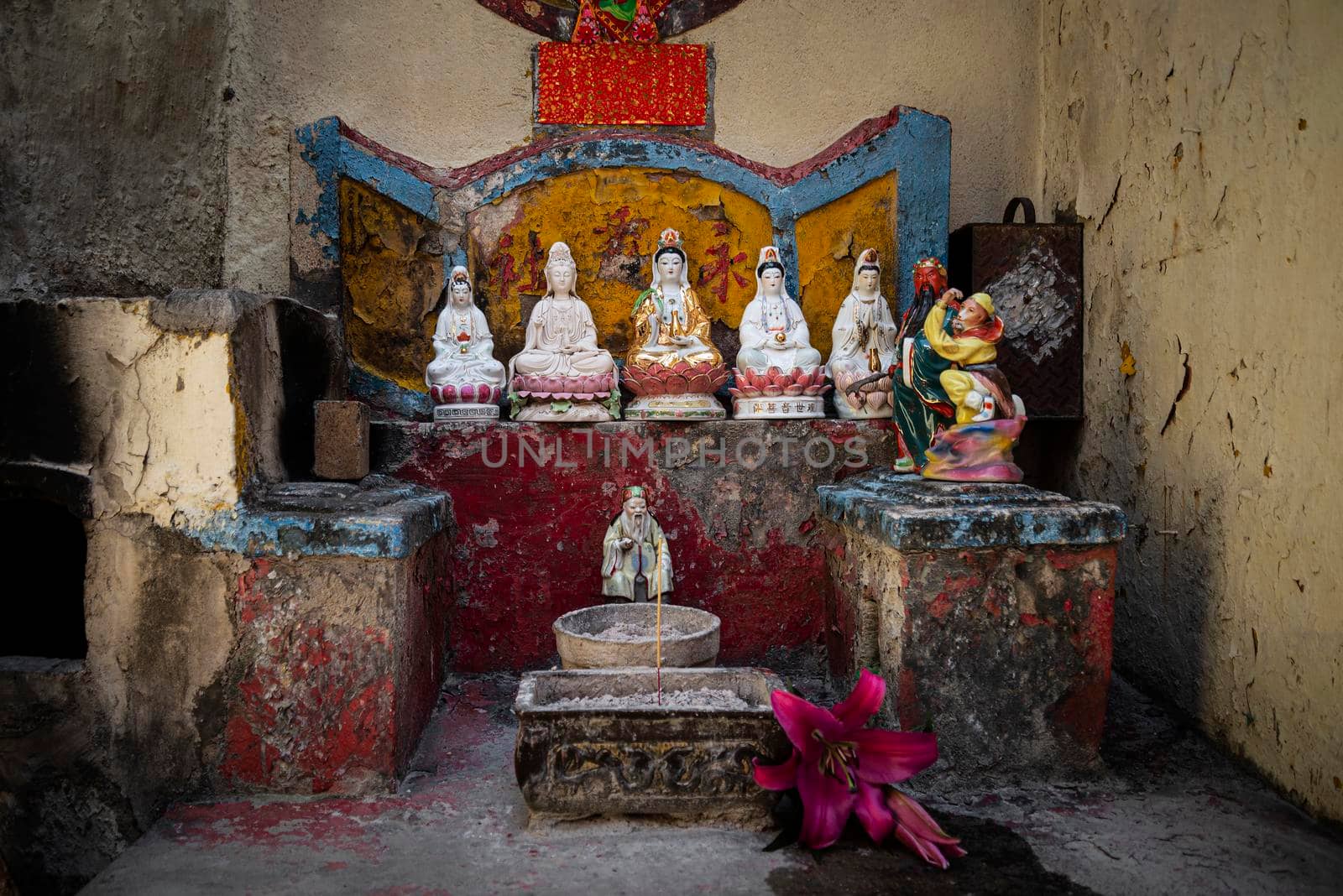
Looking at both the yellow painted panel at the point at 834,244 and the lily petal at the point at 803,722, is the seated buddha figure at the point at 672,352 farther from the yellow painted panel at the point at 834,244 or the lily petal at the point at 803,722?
the lily petal at the point at 803,722

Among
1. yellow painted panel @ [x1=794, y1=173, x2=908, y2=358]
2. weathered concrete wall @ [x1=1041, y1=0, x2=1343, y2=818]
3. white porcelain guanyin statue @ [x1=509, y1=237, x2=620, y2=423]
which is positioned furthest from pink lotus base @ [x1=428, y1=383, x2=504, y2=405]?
weathered concrete wall @ [x1=1041, y1=0, x2=1343, y2=818]

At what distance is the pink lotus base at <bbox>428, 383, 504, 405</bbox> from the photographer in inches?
173

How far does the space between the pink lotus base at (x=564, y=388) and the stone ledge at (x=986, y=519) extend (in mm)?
1366

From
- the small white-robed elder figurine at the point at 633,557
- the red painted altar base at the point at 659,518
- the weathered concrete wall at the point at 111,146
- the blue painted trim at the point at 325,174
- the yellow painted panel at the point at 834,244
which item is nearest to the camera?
the small white-robed elder figurine at the point at 633,557

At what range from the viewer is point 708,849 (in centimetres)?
277

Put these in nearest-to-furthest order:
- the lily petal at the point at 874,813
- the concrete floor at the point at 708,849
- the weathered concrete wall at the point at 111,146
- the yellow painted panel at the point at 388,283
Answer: the concrete floor at the point at 708,849
the lily petal at the point at 874,813
the weathered concrete wall at the point at 111,146
the yellow painted panel at the point at 388,283

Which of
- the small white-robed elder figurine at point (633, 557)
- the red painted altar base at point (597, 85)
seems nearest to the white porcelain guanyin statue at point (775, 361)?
the small white-robed elder figurine at point (633, 557)

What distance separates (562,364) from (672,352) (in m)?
0.51

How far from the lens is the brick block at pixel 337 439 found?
11.8 feet

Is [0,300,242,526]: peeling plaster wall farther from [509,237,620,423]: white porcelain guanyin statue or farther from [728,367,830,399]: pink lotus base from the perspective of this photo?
[728,367,830,399]: pink lotus base

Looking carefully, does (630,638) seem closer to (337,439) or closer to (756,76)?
(337,439)

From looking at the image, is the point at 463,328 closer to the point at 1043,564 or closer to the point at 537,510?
the point at 537,510

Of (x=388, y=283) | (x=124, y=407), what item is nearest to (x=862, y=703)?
(x=124, y=407)

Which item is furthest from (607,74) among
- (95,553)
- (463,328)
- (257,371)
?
(95,553)
